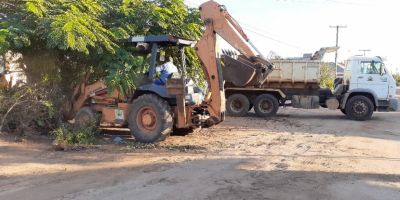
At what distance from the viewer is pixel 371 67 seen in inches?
749

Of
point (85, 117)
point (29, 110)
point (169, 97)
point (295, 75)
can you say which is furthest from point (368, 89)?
point (29, 110)

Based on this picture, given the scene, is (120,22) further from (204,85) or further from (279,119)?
(279,119)

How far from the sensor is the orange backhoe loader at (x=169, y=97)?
11281mm

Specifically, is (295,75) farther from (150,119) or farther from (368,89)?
(150,119)

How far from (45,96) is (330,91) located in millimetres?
12432

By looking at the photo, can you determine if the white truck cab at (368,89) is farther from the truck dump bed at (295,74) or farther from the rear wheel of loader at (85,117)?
the rear wheel of loader at (85,117)

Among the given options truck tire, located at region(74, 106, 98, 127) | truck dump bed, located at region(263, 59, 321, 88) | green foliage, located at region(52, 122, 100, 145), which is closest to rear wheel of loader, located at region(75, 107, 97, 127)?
truck tire, located at region(74, 106, 98, 127)

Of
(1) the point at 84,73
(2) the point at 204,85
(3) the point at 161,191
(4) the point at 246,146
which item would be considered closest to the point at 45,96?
(1) the point at 84,73

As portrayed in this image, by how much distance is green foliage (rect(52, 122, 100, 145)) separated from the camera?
10719mm

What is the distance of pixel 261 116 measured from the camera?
19.9 metres

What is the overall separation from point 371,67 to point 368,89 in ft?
2.92

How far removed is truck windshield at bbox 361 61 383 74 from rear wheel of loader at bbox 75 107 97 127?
11.7 m

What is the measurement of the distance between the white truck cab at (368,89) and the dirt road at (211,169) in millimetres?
5788

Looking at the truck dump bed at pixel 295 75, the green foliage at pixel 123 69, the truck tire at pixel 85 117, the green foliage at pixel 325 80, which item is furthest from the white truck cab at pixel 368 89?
the truck tire at pixel 85 117
